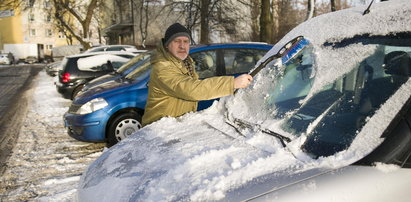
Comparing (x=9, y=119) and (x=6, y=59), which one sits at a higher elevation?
(x=9, y=119)

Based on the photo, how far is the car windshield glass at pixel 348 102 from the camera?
1883 mm

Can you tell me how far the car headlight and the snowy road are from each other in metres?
0.67

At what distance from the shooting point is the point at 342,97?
2.14 metres

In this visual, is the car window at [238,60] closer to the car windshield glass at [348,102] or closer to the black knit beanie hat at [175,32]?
the black knit beanie hat at [175,32]

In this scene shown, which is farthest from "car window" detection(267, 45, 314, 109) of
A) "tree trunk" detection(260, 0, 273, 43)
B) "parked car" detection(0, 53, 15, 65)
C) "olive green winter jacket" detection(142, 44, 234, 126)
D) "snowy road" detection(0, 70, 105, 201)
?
"parked car" detection(0, 53, 15, 65)

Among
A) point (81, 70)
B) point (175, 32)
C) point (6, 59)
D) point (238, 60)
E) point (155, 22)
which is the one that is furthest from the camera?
point (6, 59)

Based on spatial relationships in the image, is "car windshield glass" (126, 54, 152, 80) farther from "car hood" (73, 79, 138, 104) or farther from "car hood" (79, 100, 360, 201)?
"car hood" (79, 100, 360, 201)

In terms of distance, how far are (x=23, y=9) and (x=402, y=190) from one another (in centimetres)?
2544

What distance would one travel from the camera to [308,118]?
217 cm

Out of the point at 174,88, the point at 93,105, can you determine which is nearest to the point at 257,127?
the point at 174,88

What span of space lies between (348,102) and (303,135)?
0.34 metres

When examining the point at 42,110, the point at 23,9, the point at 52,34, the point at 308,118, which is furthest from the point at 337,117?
the point at 52,34

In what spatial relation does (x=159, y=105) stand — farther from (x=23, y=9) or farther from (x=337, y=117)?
(x=23, y=9)

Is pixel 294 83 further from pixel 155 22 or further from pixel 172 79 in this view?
pixel 155 22
